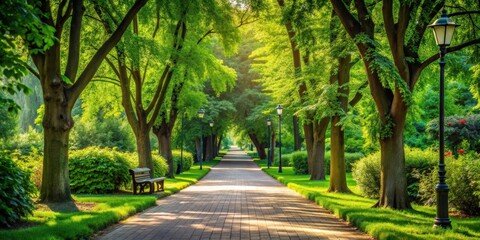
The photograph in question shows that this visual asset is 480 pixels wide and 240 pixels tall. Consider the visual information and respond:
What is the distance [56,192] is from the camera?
14.6m

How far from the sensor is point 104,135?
1994 inches

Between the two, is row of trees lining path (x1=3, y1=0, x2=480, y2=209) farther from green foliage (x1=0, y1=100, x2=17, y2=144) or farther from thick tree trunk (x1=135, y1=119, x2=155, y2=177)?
green foliage (x1=0, y1=100, x2=17, y2=144)

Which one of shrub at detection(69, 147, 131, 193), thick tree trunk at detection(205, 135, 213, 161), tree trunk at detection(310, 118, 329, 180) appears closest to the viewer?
shrub at detection(69, 147, 131, 193)

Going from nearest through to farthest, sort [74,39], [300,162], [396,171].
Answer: [396,171] → [74,39] → [300,162]

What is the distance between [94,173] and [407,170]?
10837 mm

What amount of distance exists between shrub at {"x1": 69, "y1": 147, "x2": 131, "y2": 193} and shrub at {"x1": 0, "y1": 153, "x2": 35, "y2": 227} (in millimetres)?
8863

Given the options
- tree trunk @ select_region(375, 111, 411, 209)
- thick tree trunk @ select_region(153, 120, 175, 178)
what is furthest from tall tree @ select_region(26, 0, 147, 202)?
thick tree trunk @ select_region(153, 120, 175, 178)

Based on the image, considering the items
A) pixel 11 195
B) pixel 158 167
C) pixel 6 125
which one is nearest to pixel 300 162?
pixel 158 167

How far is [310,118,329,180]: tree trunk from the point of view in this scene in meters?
26.2

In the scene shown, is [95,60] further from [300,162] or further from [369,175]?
[300,162]

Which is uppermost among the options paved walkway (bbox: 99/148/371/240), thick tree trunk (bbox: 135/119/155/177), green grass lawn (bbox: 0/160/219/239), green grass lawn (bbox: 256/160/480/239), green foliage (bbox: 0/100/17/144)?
green foliage (bbox: 0/100/17/144)

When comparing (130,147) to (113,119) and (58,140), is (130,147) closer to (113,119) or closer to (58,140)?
(113,119)

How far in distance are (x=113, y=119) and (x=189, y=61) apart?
29.9m

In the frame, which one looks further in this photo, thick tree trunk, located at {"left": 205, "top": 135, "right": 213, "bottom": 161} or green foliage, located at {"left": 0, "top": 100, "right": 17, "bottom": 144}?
thick tree trunk, located at {"left": 205, "top": 135, "right": 213, "bottom": 161}
